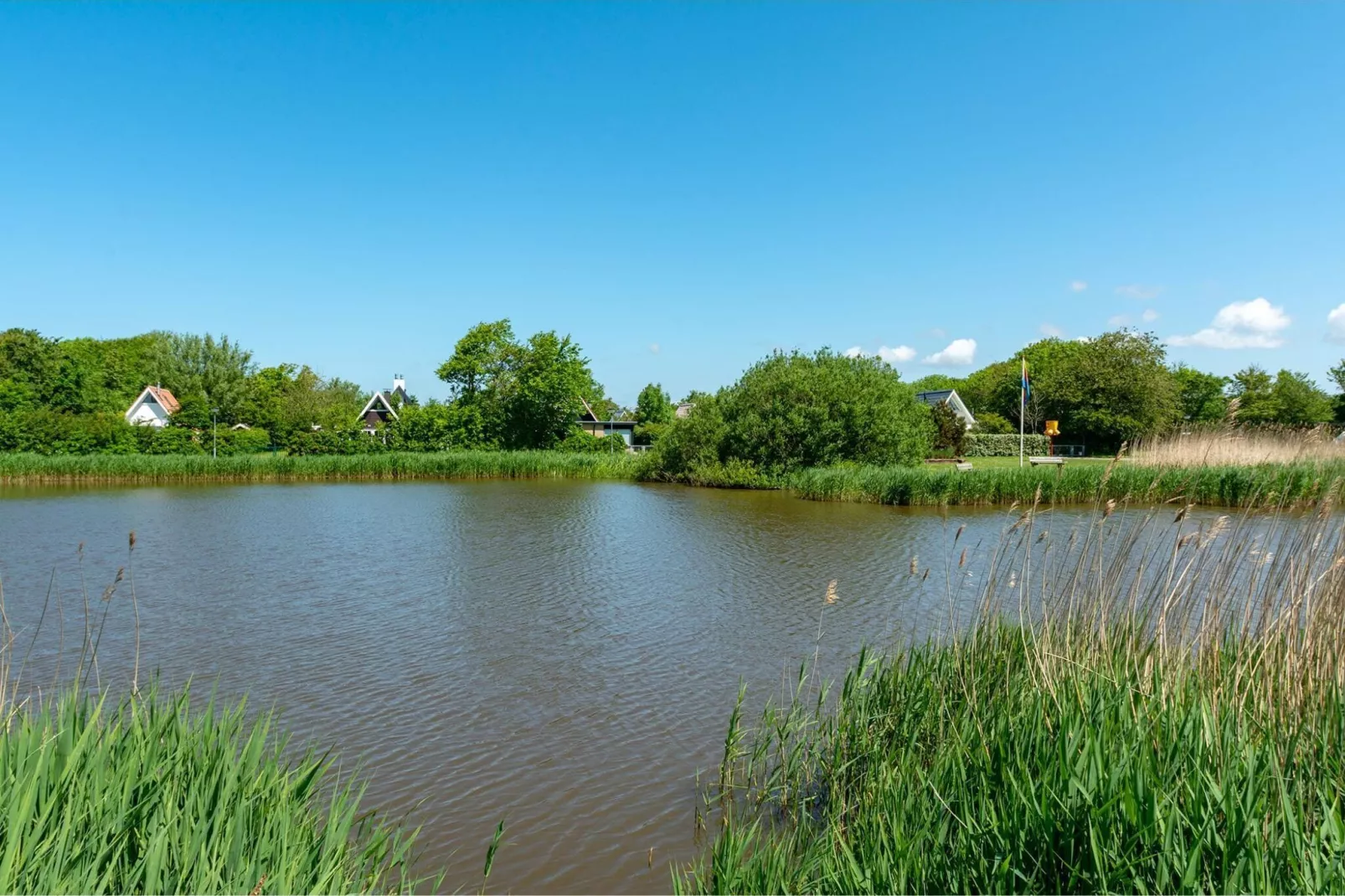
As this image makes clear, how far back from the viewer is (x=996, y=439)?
160 ft

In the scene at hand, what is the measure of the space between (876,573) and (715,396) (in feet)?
73.3

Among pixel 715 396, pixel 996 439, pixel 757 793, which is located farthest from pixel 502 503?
pixel 996 439

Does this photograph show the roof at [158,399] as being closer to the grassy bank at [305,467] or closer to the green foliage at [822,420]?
the grassy bank at [305,467]

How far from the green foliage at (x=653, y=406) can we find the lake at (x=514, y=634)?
4717 centimetres

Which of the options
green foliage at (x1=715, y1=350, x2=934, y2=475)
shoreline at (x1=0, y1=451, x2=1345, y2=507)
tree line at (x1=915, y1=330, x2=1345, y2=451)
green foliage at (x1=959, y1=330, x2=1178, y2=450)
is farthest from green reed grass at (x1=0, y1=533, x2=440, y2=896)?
green foliage at (x1=959, y1=330, x2=1178, y2=450)

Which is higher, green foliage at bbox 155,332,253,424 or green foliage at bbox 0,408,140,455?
green foliage at bbox 155,332,253,424

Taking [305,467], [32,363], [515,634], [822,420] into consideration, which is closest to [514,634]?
[515,634]

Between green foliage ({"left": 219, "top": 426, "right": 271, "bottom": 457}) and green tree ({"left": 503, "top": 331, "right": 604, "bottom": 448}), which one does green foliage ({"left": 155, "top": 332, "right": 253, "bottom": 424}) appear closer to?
green foliage ({"left": 219, "top": 426, "right": 271, "bottom": 457})

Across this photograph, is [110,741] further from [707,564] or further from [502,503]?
[502,503]

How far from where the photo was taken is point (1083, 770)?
3.38m

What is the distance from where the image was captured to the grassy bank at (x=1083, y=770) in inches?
118

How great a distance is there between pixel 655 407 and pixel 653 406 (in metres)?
0.17

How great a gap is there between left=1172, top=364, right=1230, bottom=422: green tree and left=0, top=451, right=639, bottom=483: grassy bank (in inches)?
1360

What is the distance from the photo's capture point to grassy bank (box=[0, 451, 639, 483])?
3309 centimetres
